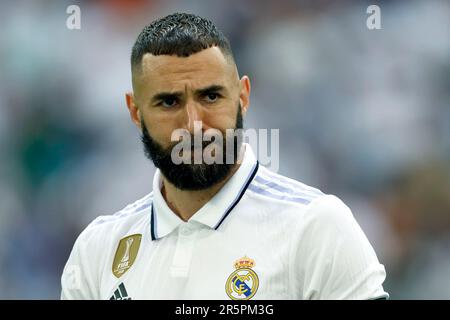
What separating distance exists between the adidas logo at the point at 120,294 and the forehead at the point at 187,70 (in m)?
0.60

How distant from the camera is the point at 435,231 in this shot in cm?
427

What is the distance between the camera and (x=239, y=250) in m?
2.23

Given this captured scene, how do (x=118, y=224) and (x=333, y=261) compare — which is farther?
(x=118, y=224)

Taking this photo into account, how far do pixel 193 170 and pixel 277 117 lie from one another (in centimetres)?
213

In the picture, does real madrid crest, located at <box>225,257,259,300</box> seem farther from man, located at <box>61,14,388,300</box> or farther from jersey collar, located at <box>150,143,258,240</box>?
jersey collar, located at <box>150,143,258,240</box>

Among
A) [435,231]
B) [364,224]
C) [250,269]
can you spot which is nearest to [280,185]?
[250,269]

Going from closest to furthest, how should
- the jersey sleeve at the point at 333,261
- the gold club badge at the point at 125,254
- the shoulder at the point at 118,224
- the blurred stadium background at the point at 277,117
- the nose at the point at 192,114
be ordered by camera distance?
the jersey sleeve at the point at 333,261, the nose at the point at 192,114, the gold club badge at the point at 125,254, the shoulder at the point at 118,224, the blurred stadium background at the point at 277,117

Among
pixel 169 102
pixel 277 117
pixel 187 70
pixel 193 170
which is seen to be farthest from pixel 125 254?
pixel 277 117

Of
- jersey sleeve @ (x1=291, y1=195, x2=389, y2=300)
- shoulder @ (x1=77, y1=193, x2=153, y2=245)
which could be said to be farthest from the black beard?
jersey sleeve @ (x1=291, y1=195, x2=389, y2=300)

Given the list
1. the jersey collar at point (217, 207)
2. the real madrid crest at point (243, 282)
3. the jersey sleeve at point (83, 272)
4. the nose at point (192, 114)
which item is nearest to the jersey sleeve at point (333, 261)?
the real madrid crest at point (243, 282)

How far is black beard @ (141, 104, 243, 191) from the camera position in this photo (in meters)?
2.30

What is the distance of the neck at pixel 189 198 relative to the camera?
2408 mm

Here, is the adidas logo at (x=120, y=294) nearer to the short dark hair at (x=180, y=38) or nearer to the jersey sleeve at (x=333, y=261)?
the jersey sleeve at (x=333, y=261)

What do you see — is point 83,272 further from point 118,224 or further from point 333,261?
point 333,261
